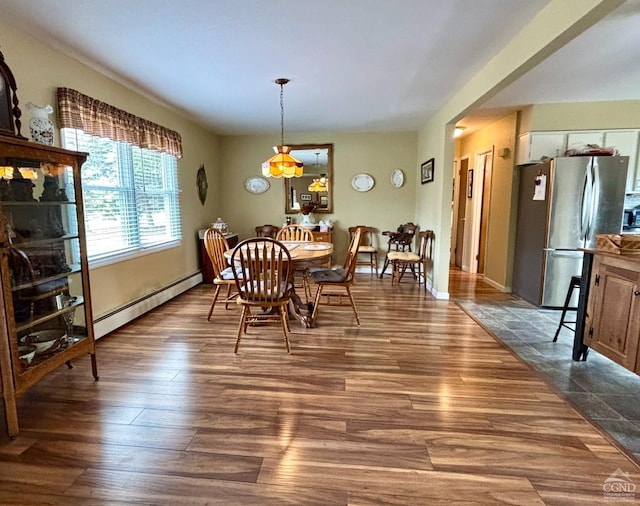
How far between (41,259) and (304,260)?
6.01ft

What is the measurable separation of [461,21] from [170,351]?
125 inches

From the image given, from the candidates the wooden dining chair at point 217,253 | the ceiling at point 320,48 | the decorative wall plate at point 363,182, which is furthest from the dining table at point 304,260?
the decorative wall plate at point 363,182

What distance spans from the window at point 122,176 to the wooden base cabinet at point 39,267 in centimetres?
76

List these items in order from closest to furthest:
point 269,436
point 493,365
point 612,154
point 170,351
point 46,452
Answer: point 46,452, point 269,436, point 493,365, point 170,351, point 612,154

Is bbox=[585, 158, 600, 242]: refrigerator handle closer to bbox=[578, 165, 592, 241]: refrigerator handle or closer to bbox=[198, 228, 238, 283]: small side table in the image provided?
bbox=[578, 165, 592, 241]: refrigerator handle

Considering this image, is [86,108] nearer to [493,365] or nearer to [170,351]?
[170,351]

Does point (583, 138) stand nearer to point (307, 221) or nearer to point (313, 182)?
point (313, 182)

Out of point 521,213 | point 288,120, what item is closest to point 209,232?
point 288,120

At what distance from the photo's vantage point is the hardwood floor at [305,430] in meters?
1.43

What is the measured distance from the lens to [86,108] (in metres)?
2.79

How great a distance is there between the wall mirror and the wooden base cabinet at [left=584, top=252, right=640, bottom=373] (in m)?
4.08

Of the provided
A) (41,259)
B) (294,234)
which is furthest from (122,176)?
(294,234)

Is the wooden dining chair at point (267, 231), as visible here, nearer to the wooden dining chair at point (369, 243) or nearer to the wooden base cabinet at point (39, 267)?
the wooden dining chair at point (369, 243)

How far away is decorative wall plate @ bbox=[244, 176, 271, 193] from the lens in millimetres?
5993
